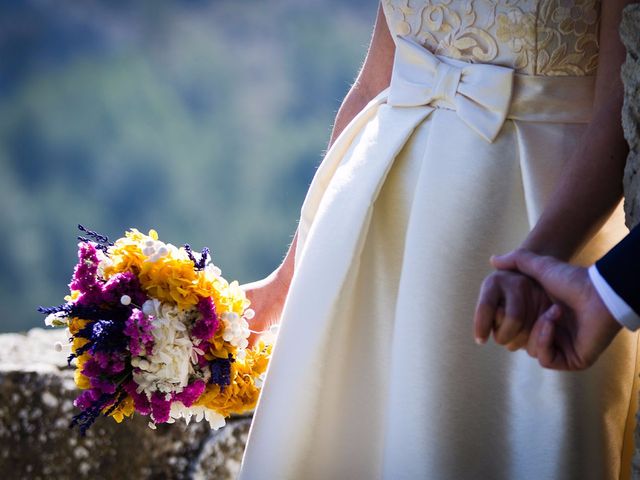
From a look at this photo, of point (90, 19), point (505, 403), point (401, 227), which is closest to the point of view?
point (505, 403)

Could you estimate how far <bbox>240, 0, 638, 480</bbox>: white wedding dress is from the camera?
132 cm

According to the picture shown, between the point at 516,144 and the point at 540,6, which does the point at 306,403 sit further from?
the point at 540,6

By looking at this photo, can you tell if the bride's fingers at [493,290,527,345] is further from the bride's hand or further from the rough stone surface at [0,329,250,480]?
the rough stone surface at [0,329,250,480]

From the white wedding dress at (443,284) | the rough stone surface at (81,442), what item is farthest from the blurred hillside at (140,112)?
the white wedding dress at (443,284)

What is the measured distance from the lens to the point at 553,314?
104cm

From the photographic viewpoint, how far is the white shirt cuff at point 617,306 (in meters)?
0.97

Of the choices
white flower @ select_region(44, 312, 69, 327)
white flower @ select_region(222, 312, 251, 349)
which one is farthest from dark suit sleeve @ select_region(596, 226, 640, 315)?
white flower @ select_region(44, 312, 69, 327)

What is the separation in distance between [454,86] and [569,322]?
52cm

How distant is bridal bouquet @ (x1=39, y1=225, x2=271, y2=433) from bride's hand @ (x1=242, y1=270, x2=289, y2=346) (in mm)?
129

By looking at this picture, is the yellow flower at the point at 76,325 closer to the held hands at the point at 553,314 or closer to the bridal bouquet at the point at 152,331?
the bridal bouquet at the point at 152,331

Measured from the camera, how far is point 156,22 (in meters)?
10.9

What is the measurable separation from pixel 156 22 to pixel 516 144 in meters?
10.1

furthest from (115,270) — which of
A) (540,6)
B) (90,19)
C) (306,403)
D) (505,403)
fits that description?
(90,19)

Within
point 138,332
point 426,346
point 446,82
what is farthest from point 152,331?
point 446,82
